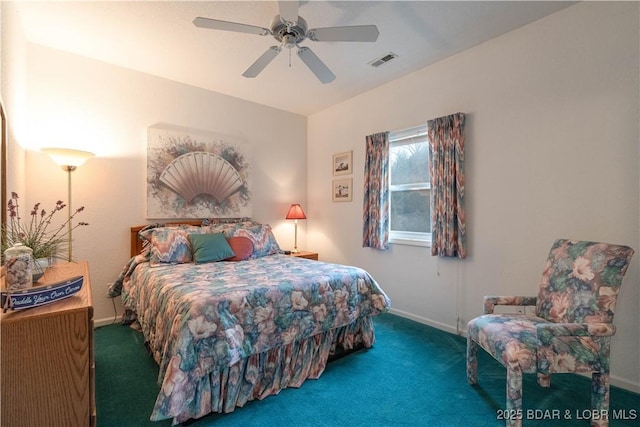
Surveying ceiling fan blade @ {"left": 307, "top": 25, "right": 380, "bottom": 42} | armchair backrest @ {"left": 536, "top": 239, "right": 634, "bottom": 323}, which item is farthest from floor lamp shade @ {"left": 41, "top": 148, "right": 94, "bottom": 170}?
armchair backrest @ {"left": 536, "top": 239, "right": 634, "bottom": 323}

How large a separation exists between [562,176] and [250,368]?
2680 millimetres

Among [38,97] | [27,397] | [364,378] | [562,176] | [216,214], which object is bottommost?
[364,378]

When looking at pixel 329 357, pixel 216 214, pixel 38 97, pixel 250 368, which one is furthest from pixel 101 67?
pixel 329 357

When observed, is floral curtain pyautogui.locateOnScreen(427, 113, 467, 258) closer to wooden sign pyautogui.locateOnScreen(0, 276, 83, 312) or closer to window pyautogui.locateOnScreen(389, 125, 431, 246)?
window pyautogui.locateOnScreen(389, 125, 431, 246)

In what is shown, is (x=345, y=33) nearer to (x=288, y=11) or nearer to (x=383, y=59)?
(x=288, y=11)

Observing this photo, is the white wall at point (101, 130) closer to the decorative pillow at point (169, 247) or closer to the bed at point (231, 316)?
the bed at point (231, 316)

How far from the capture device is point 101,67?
9.66 feet

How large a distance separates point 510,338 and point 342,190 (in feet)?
9.03

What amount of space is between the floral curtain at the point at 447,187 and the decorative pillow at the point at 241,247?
1928 millimetres

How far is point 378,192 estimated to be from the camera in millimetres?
3449

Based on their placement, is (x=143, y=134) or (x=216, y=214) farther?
(x=216, y=214)

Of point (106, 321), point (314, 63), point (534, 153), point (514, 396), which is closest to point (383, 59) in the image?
point (314, 63)

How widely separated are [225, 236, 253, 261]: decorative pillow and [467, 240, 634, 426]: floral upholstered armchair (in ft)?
7.09

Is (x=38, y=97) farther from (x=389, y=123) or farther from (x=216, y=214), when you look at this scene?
(x=389, y=123)
